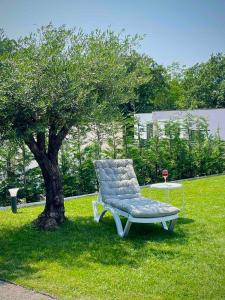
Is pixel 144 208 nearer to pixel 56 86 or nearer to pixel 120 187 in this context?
pixel 120 187

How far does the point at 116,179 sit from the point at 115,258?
2.78 meters

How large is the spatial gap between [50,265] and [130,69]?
4736 millimetres

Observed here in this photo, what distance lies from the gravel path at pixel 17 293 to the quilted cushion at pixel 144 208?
98.1 inches

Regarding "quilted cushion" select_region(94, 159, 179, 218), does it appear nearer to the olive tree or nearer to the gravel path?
the olive tree

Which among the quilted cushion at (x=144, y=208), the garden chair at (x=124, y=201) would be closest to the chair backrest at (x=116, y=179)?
the garden chair at (x=124, y=201)

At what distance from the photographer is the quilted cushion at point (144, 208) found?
661 cm

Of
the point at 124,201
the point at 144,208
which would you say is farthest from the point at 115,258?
the point at 124,201

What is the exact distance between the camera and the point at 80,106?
6.94 metres

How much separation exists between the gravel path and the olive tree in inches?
105

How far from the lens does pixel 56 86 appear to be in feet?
22.1

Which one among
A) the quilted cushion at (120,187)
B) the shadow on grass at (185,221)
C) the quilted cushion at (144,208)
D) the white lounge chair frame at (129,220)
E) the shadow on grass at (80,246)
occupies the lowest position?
the shadow on grass at (80,246)

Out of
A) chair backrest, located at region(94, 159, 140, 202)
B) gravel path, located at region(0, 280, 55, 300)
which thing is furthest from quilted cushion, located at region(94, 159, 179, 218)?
gravel path, located at region(0, 280, 55, 300)

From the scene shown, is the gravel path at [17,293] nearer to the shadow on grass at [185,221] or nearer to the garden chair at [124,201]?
the garden chair at [124,201]

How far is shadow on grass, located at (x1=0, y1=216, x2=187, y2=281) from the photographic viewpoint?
18.1 feet
